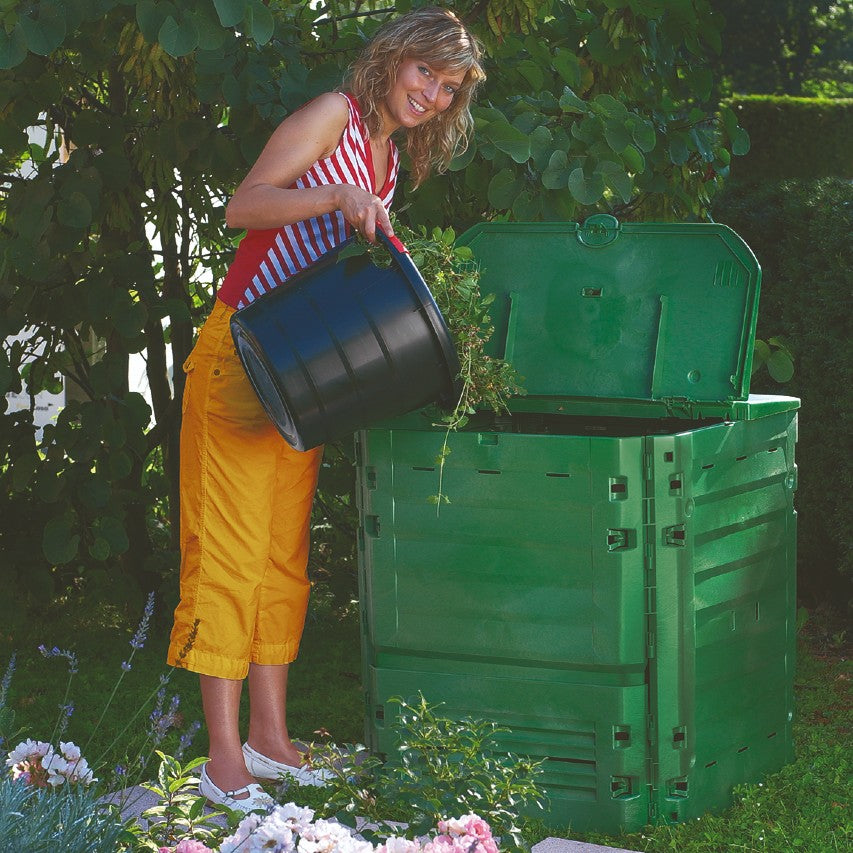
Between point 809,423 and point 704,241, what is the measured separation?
1.46 metres

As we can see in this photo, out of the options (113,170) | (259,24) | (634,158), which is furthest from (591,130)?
(113,170)

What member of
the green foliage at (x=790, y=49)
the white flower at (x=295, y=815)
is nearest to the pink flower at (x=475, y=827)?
the white flower at (x=295, y=815)

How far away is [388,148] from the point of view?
2719 millimetres

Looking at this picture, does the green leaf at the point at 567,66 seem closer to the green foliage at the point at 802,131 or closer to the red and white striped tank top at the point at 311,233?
the red and white striped tank top at the point at 311,233

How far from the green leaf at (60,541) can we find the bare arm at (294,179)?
1.44 m

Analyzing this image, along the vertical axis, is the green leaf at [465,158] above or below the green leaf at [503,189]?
above

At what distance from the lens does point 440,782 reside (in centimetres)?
234

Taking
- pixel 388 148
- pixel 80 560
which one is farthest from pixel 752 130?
pixel 388 148

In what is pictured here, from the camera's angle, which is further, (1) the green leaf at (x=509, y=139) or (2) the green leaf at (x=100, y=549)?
(2) the green leaf at (x=100, y=549)

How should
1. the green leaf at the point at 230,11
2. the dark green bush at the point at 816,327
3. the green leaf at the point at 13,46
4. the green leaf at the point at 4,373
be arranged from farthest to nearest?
1. the dark green bush at the point at 816,327
2. the green leaf at the point at 4,373
3. the green leaf at the point at 13,46
4. the green leaf at the point at 230,11

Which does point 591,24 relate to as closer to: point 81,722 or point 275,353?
point 275,353

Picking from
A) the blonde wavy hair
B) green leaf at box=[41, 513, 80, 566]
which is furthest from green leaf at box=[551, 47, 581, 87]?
green leaf at box=[41, 513, 80, 566]

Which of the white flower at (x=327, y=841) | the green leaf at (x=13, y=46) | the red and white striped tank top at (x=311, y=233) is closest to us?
the white flower at (x=327, y=841)

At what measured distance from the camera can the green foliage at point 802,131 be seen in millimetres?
9945
